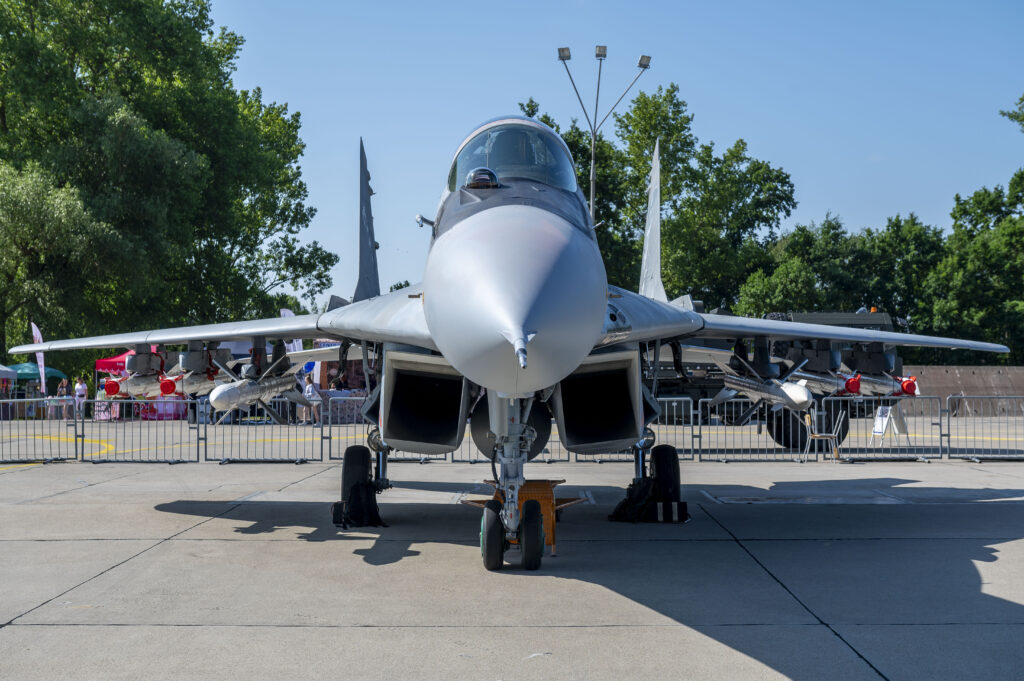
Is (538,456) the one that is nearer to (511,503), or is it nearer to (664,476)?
(664,476)

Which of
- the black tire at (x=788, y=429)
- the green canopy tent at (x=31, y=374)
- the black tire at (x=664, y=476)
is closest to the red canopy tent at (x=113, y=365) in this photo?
Result: the green canopy tent at (x=31, y=374)

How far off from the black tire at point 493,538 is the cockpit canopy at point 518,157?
242 centimetres

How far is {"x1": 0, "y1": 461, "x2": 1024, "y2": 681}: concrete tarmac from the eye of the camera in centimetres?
412

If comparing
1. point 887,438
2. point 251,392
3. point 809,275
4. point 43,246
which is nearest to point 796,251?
point 809,275

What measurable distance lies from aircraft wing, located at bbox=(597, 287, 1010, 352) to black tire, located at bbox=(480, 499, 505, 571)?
1519 mm

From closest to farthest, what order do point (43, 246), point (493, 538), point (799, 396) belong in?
point (493, 538), point (799, 396), point (43, 246)

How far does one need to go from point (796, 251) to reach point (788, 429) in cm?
4141

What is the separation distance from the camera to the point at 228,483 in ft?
38.8

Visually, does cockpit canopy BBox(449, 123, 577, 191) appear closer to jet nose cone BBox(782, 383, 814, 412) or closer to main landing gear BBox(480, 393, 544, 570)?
main landing gear BBox(480, 393, 544, 570)

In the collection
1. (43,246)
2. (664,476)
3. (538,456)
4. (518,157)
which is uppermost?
(43,246)

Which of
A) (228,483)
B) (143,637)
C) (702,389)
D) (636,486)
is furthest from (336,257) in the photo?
(143,637)

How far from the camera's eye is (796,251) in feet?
178

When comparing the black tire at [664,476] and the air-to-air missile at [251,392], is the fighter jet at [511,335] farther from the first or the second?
the black tire at [664,476]

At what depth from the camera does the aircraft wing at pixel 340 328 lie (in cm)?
579
